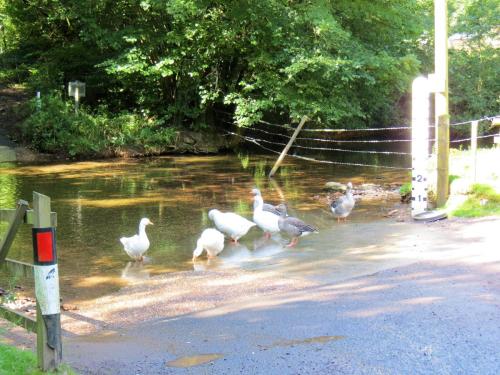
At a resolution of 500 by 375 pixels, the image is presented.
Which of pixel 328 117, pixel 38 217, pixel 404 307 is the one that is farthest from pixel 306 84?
pixel 38 217

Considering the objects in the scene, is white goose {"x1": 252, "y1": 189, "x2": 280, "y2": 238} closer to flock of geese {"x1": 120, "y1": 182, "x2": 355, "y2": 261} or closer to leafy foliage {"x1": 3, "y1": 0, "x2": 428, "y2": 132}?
flock of geese {"x1": 120, "y1": 182, "x2": 355, "y2": 261}

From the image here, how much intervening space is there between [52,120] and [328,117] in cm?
1136

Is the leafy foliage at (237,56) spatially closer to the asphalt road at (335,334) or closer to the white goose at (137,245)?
the white goose at (137,245)

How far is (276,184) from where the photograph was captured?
17531mm

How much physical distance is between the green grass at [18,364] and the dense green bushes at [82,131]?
20.7m

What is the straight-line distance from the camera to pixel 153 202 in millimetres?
14305

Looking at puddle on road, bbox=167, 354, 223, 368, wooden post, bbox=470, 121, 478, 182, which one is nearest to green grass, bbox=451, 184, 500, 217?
wooden post, bbox=470, 121, 478, 182

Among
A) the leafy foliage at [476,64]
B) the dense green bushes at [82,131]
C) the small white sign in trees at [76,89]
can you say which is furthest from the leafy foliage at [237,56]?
the leafy foliage at [476,64]

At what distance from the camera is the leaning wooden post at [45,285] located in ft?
12.5

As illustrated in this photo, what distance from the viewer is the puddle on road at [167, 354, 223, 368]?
14.5 ft

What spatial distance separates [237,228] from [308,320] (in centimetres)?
488

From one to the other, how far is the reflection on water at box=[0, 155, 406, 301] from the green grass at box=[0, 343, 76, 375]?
3040 mm

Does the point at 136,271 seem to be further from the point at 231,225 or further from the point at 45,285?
the point at 45,285

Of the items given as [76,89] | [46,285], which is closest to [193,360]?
[46,285]
